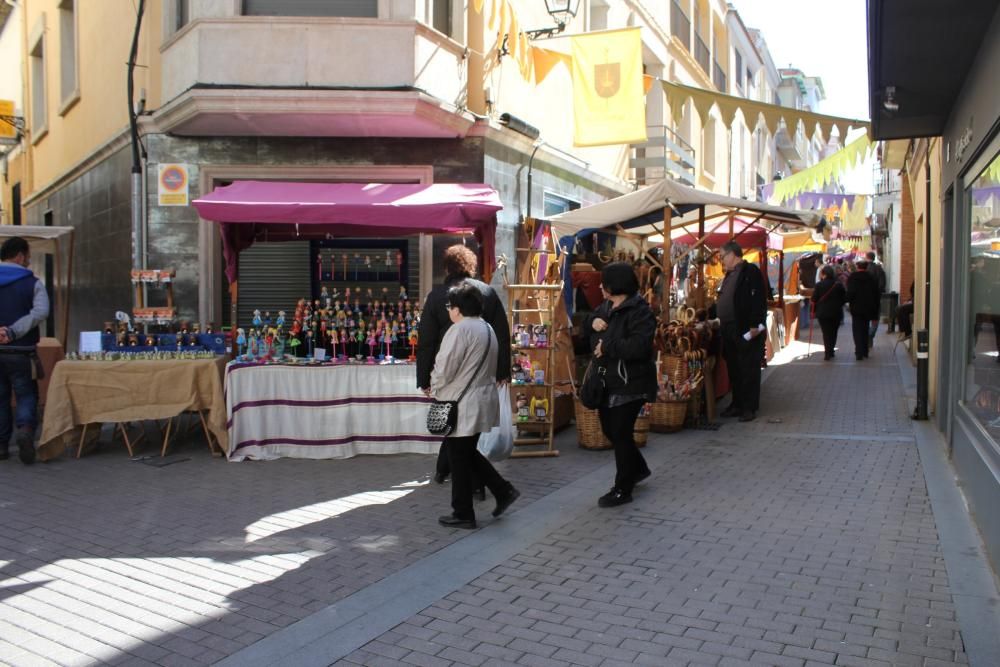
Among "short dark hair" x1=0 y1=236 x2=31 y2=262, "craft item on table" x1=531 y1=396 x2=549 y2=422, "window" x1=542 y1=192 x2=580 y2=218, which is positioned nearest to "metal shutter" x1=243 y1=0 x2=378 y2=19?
"short dark hair" x1=0 y1=236 x2=31 y2=262

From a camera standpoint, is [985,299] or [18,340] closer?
[985,299]

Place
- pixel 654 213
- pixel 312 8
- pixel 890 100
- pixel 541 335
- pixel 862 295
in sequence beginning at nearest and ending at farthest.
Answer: pixel 890 100, pixel 541 335, pixel 312 8, pixel 654 213, pixel 862 295

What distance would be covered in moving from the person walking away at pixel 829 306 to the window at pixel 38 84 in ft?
45.1

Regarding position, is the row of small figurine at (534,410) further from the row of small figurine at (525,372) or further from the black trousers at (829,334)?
the black trousers at (829,334)

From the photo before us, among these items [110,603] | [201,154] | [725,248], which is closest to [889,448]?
[725,248]

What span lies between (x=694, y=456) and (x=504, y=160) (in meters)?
4.98

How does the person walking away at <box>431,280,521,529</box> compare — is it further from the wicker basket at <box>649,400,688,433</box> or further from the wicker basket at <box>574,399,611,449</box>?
the wicker basket at <box>649,400,688,433</box>

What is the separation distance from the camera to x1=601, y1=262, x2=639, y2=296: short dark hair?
19.5 feet

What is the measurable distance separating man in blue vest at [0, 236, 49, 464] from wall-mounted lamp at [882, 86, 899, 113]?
715 centimetres

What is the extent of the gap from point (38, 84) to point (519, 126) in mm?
10444

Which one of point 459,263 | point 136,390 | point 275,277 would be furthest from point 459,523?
point 275,277

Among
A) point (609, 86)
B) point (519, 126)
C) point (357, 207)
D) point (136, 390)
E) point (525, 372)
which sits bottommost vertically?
point (136, 390)

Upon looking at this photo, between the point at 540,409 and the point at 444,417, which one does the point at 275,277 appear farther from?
the point at 444,417

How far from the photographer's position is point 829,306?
15055 mm
